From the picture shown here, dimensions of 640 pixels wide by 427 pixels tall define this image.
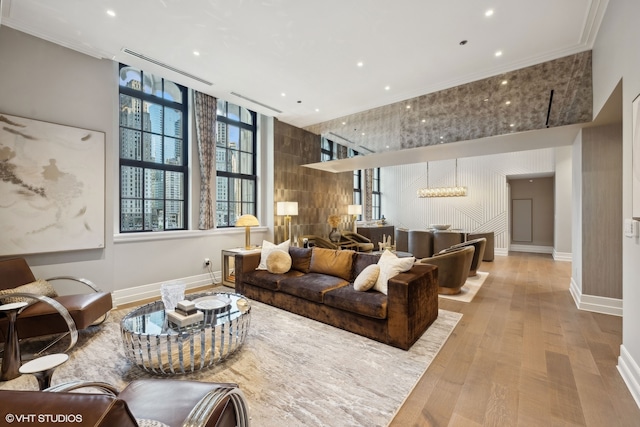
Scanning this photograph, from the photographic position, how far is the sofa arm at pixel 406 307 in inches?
102

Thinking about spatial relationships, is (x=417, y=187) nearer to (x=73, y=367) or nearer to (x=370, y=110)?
(x=370, y=110)

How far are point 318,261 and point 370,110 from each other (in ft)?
11.3

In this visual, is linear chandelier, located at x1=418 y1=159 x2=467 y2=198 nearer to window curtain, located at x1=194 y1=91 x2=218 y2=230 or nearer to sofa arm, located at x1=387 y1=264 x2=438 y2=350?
sofa arm, located at x1=387 y1=264 x2=438 y2=350

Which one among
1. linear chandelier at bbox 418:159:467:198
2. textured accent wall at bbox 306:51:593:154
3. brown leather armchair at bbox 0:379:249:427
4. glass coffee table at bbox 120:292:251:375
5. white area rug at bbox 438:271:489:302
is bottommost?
white area rug at bbox 438:271:489:302

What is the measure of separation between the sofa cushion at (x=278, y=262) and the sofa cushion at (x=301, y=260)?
13 centimetres

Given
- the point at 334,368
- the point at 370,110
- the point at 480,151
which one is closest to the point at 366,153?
the point at 370,110

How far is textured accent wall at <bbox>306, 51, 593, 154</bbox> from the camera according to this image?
3670mm

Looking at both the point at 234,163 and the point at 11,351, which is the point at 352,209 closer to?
the point at 234,163

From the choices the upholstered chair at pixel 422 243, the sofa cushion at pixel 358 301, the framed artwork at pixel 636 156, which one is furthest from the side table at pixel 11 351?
the upholstered chair at pixel 422 243

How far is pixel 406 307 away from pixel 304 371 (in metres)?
1.08

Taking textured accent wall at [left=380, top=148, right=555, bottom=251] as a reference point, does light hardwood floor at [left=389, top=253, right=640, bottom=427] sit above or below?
below

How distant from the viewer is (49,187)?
10.8 feet

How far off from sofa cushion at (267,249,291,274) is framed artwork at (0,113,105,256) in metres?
2.27

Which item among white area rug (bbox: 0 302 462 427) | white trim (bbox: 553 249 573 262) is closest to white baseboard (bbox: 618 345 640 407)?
white area rug (bbox: 0 302 462 427)
